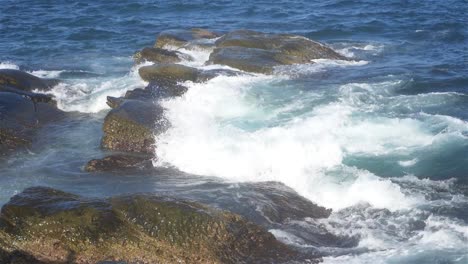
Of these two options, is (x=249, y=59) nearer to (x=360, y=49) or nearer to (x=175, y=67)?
(x=175, y=67)

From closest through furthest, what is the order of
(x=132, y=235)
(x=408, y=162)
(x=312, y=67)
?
1. (x=132, y=235)
2. (x=408, y=162)
3. (x=312, y=67)

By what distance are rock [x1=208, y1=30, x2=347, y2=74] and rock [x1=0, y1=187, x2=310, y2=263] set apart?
41.0 feet

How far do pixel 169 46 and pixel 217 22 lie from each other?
7889 mm

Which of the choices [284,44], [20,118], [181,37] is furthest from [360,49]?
[20,118]

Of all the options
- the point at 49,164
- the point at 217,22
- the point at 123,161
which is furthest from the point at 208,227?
the point at 217,22

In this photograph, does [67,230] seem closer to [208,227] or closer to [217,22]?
[208,227]

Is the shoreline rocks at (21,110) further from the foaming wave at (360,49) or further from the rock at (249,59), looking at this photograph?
the foaming wave at (360,49)

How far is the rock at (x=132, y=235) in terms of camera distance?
9305mm

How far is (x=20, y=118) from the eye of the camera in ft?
56.2

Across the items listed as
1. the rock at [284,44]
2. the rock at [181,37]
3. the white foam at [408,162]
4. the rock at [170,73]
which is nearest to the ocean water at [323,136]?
the white foam at [408,162]

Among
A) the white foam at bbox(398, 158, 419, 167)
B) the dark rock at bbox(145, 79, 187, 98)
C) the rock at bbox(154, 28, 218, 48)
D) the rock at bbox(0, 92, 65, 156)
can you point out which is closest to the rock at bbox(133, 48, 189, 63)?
the rock at bbox(154, 28, 218, 48)

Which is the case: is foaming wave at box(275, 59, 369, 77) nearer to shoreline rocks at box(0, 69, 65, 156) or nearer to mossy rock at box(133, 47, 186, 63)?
mossy rock at box(133, 47, 186, 63)

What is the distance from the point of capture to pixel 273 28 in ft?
103

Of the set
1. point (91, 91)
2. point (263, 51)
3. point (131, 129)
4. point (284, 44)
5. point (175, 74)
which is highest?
point (284, 44)
